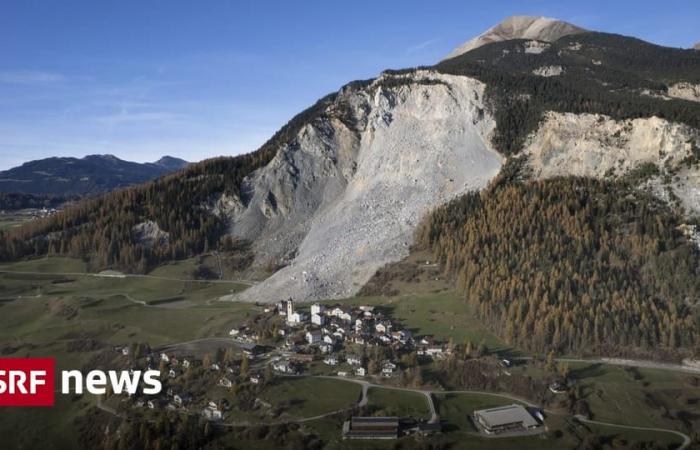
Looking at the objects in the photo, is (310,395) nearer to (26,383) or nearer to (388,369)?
(388,369)

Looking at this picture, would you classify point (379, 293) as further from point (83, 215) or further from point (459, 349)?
point (83, 215)

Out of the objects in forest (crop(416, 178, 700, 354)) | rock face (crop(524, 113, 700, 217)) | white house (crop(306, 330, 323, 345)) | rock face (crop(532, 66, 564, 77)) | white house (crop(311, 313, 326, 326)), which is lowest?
white house (crop(306, 330, 323, 345))

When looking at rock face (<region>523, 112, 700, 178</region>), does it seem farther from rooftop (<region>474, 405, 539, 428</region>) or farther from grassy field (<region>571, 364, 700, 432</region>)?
rooftop (<region>474, 405, 539, 428</region>)

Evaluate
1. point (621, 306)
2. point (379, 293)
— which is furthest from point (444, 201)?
point (621, 306)

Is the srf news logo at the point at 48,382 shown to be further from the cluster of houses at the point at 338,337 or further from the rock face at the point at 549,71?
the rock face at the point at 549,71

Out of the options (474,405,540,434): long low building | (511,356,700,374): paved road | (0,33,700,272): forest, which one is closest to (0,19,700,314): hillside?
(0,33,700,272): forest

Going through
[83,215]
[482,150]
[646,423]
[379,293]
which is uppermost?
[482,150]
